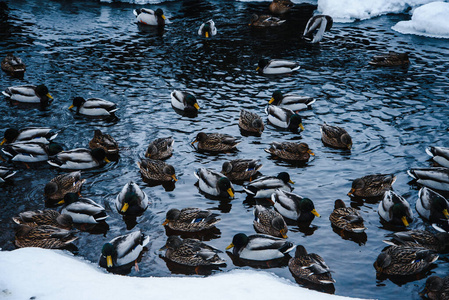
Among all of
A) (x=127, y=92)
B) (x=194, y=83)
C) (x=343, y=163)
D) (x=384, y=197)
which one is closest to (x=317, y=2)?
(x=194, y=83)

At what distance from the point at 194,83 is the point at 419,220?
9.92 m

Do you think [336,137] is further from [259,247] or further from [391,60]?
[391,60]

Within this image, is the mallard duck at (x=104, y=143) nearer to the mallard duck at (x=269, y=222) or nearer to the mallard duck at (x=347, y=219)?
the mallard duck at (x=269, y=222)

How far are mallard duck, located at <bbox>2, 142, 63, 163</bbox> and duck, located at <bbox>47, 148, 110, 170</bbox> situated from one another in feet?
0.99

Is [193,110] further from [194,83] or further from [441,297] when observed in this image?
[441,297]

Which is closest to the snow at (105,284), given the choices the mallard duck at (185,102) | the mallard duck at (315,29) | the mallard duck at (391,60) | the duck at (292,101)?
the mallard duck at (185,102)

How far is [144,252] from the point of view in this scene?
10.5m

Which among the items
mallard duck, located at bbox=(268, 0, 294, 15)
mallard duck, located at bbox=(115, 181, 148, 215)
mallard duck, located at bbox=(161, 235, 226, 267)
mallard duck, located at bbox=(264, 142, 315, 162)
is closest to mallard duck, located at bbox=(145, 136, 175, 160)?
mallard duck, located at bbox=(115, 181, 148, 215)

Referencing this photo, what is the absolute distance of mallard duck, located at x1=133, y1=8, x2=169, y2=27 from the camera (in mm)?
24906

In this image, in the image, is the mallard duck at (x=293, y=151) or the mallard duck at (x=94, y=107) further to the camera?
the mallard duck at (x=94, y=107)

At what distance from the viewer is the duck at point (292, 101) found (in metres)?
16.8

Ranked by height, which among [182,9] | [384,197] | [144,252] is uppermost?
[182,9]

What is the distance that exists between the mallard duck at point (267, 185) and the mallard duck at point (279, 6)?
15959 millimetres

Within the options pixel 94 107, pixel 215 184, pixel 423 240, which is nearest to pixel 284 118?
pixel 215 184
